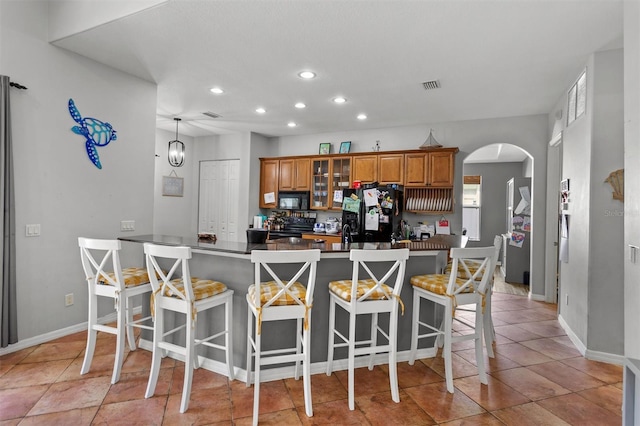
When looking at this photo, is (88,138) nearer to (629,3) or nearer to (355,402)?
(355,402)

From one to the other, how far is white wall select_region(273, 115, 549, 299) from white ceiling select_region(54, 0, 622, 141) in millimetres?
377

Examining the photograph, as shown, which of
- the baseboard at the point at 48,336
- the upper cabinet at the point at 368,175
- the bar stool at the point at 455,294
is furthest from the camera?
the upper cabinet at the point at 368,175

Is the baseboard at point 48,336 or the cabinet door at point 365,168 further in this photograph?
the cabinet door at point 365,168

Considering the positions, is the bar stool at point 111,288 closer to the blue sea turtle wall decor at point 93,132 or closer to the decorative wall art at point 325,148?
the blue sea turtle wall decor at point 93,132

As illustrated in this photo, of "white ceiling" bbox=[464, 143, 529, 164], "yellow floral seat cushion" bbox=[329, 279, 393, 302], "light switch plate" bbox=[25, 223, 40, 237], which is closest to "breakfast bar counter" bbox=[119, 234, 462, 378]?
"yellow floral seat cushion" bbox=[329, 279, 393, 302]

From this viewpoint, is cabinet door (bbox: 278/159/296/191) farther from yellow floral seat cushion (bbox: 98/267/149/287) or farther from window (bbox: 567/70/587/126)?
window (bbox: 567/70/587/126)

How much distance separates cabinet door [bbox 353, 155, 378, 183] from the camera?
571 cm

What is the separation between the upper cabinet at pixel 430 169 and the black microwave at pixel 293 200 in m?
1.84

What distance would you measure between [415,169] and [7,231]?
4932 millimetres

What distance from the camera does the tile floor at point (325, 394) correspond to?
6.73ft

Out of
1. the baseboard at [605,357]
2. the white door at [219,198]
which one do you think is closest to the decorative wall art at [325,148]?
the white door at [219,198]

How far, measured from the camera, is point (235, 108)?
5004 millimetres

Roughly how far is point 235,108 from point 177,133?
1900 mm

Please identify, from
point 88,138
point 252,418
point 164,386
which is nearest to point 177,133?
point 88,138
